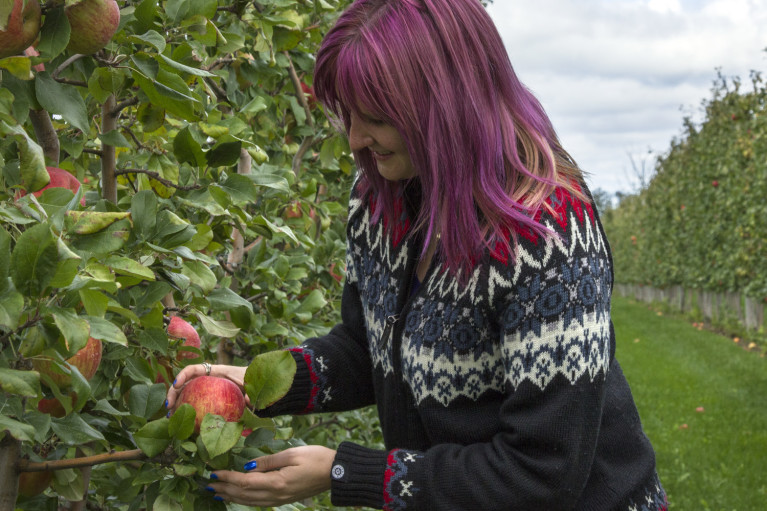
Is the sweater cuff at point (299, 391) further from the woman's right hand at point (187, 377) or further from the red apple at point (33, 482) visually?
the red apple at point (33, 482)

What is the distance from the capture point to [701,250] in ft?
47.1

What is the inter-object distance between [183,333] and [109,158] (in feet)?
1.17

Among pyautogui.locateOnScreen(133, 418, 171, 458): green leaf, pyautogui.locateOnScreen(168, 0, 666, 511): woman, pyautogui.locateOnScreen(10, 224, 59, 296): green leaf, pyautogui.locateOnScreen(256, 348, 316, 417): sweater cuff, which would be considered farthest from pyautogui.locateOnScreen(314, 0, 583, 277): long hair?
pyautogui.locateOnScreen(10, 224, 59, 296): green leaf

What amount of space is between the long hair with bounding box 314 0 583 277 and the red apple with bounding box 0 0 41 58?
0.58 meters

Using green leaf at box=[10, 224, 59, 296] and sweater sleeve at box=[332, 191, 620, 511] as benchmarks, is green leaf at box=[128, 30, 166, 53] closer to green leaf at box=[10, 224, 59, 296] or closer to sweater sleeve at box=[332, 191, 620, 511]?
green leaf at box=[10, 224, 59, 296]

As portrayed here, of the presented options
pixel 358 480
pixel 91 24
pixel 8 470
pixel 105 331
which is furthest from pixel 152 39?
pixel 358 480

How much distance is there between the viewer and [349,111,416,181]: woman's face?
5.08 ft

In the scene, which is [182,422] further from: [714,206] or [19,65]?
[714,206]

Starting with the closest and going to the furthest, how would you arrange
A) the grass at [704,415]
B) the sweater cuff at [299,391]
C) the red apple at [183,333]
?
the red apple at [183,333] < the sweater cuff at [299,391] < the grass at [704,415]

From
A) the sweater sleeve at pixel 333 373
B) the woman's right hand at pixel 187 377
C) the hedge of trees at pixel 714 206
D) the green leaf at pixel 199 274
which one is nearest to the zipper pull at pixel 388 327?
the sweater sleeve at pixel 333 373

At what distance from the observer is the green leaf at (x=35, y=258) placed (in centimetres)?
92

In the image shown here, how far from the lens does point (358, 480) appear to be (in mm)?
1477

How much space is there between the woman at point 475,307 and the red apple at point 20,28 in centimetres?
58

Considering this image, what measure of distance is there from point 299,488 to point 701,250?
14106 millimetres
